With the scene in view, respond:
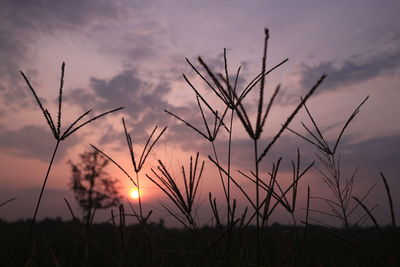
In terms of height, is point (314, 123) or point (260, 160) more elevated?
point (314, 123)

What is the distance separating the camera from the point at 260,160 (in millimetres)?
1370

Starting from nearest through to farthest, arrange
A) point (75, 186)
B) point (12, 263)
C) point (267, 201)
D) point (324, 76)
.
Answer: point (324, 76) < point (267, 201) < point (12, 263) < point (75, 186)

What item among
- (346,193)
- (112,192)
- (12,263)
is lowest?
(12,263)

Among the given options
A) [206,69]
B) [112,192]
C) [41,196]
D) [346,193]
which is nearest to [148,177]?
[41,196]

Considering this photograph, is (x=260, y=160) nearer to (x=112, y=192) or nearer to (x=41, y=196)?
(x=41, y=196)

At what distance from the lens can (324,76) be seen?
3.97 feet

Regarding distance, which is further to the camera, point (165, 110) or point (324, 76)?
point (165, 110)

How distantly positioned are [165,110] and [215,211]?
0.71 meters

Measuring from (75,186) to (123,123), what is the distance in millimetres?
54147

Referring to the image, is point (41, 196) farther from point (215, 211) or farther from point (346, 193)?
point (346, 193)

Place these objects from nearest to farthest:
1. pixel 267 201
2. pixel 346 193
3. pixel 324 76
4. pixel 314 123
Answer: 1. pixel 324 76
2. pixel 267 201
3. pixel 314 123
4. pixel 346 193

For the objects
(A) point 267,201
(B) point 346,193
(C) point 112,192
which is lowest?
(A) point 267,201

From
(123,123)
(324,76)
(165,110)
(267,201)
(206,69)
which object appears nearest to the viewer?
(324,76)

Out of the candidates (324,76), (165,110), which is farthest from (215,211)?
(324,76)
